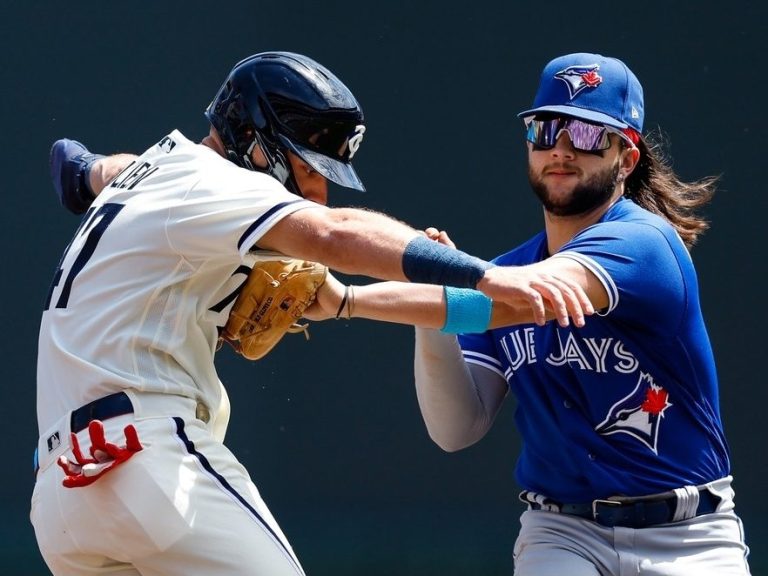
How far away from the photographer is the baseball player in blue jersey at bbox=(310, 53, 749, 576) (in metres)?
3.40

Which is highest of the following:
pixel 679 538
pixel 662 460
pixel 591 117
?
pixel 591 117

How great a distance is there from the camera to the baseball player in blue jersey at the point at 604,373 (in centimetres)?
340

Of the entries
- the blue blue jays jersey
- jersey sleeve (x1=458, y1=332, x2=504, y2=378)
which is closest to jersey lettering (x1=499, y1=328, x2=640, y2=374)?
the blue blue jays jersey

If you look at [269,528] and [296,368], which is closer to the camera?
[269,528]

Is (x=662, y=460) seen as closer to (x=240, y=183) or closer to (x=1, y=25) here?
(x=240, y=183)

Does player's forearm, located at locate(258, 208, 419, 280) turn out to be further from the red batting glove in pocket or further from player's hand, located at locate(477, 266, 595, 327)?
the red batting glove in pocket

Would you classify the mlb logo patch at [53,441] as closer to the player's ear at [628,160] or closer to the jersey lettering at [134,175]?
the jersey lettering at [134,175]

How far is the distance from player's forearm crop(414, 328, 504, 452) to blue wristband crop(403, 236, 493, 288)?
3.21 ft

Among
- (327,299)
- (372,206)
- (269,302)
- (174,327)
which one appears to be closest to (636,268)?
(327,299)

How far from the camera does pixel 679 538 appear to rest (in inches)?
136

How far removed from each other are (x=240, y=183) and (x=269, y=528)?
82 cm

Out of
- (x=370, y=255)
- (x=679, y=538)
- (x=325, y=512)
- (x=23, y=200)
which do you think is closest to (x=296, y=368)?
(x=325, y=512)

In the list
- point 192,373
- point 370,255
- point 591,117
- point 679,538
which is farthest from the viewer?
point 591,117

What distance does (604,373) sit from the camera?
11.5ft
